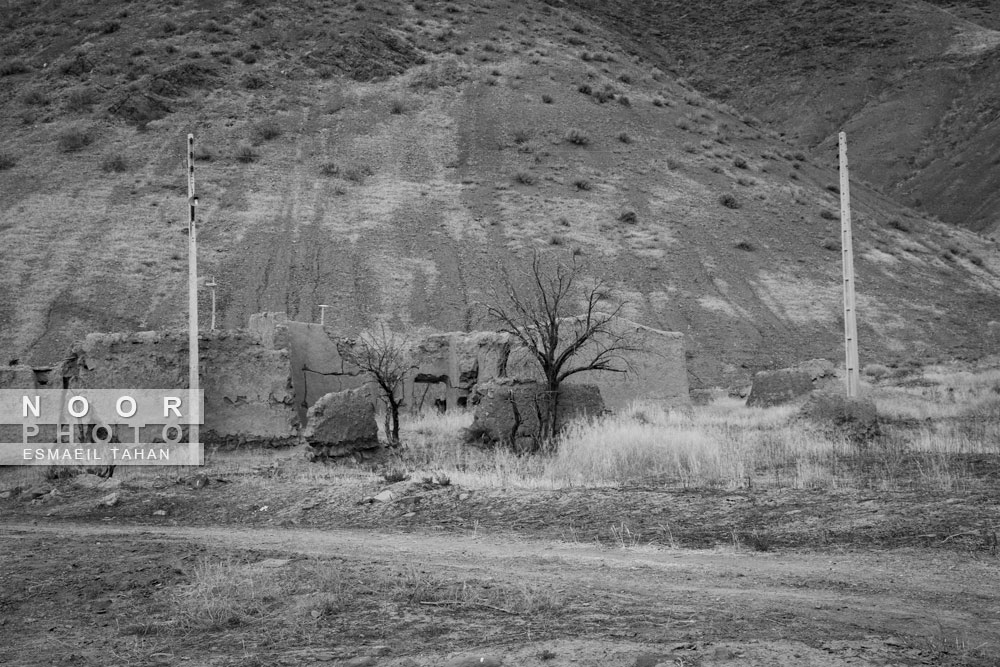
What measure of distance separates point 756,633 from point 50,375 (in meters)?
14.2


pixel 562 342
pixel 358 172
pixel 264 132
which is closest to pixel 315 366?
pixel 562 342

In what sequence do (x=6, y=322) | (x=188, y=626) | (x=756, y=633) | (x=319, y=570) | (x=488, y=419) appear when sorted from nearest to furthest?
1. (x=756, y=633)
2. (x=188, y=626)
3. (x=319, y=570)
4. (x=488, y=419)
5. (x=6, y=322)

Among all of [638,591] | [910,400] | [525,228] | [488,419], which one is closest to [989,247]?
[525,228]

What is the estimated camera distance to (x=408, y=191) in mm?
42219

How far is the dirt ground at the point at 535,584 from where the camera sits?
560 centimetres

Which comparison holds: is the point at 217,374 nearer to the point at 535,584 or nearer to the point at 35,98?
the point at 535,584

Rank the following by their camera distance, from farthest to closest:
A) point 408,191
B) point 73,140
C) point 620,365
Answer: point 73,140 → point 408,191 → point 620,365

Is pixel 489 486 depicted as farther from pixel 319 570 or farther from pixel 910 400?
pixel 910 400

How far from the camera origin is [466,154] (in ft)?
148

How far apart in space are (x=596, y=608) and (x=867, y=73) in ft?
259

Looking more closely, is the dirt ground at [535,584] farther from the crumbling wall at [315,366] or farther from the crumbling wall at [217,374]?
the crumbling wall at [315,366]

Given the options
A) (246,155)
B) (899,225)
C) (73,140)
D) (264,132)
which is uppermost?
(264,132)

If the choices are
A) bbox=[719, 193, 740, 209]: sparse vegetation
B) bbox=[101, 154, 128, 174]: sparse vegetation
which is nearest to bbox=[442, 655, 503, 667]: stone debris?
bbox=[719, 193, 740, 209]: sparse vegetation

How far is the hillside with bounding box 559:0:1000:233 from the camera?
216ft
